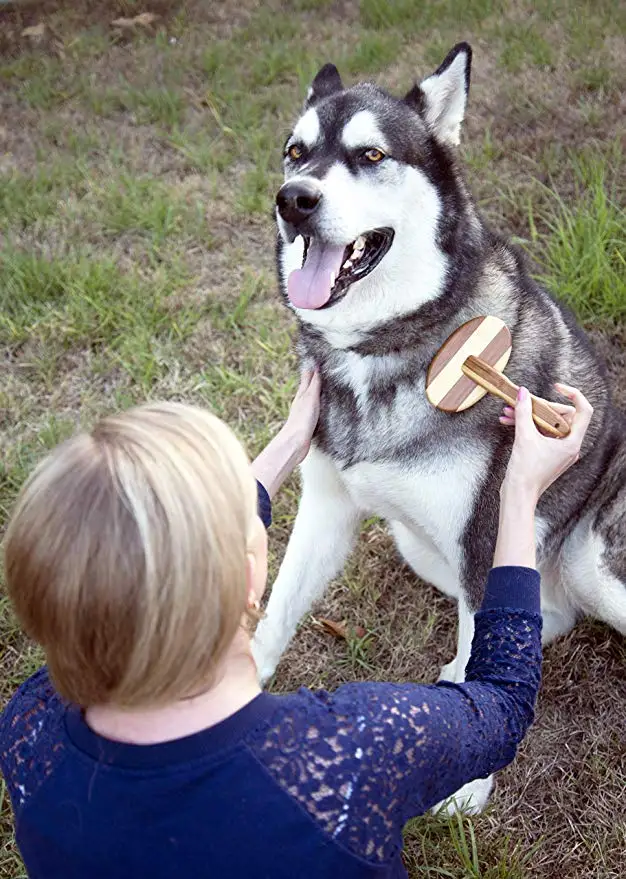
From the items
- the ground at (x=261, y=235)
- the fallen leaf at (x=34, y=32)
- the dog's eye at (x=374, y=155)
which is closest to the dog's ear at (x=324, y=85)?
the dog's eye at (x=374, y=155)

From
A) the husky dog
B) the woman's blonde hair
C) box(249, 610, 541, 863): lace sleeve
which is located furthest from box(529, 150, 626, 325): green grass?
the woman's blonde hair

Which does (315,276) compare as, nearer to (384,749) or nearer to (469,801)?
(384,749)

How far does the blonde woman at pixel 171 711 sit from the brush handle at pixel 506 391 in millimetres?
768

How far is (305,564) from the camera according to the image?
7.98 feet

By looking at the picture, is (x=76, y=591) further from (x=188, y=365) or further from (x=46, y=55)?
(x=46, y=55)

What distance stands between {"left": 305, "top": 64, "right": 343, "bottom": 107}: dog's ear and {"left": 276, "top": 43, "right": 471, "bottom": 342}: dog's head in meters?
0.15

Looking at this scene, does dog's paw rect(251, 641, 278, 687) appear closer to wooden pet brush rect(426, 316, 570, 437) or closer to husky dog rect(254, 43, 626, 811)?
husky dog rect(254, 43, 626, 811)

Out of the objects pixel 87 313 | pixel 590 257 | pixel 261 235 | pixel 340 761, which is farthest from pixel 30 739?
pixel 261 235

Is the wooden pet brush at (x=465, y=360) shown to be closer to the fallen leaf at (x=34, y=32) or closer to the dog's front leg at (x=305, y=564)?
the dog's front leg at (x=305, y=564)

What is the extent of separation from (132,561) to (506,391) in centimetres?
108

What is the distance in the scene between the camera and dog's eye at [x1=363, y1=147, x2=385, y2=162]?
6.63 ft

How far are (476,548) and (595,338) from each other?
148 cm

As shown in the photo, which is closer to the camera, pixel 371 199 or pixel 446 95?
pixel 371 199

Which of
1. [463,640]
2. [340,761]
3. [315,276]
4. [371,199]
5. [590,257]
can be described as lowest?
[463,640]
